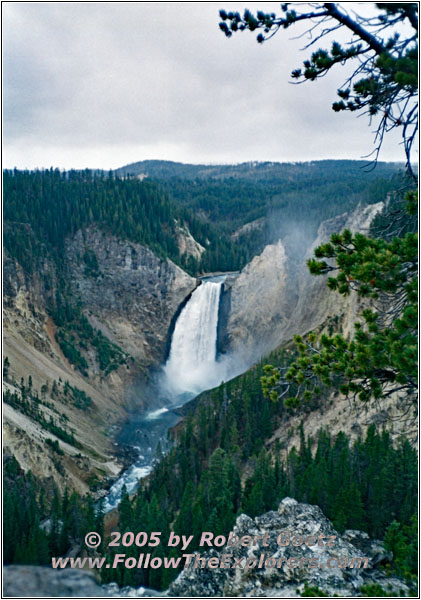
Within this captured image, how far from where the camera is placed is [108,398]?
5894 centimetres

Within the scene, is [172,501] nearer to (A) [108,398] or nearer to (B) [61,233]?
(A) [108,398]

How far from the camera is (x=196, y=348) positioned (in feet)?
223

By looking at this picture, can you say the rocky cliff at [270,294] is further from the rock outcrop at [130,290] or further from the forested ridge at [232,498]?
the forested ridge at [232,498]

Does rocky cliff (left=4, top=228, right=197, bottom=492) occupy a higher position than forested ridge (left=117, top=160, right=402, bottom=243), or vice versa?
forested ridge (left=117, top=160, right=402, bottom=243)

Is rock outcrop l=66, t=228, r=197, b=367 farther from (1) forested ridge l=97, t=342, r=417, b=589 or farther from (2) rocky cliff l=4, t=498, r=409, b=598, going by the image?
(2) rocky cliff l=4, t=498, r=409, b=598

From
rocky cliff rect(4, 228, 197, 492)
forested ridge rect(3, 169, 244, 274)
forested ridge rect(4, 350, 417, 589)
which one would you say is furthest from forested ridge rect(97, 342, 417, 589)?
forested ridge rect(3, 169, 244, 274)

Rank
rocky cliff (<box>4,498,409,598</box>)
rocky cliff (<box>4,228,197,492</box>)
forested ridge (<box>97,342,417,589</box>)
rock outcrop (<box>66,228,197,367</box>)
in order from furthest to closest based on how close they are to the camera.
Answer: rock outcrop (<box>66,228,197,367</box>) → rocky cliff (<box>4,228,197,492</box>) → forested ridge (<box>97,342,417,589</box>) → rocky cliff (<box>4,498,409,598</box>)

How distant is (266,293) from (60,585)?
61323mm

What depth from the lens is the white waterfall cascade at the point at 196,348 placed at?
6606 cm

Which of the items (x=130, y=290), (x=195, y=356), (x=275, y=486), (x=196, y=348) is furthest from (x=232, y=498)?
(x=130, y=290)

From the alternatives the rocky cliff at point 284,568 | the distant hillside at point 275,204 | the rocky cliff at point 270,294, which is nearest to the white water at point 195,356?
the rocky cliff at point 270,294

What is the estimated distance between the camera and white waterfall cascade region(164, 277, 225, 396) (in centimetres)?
6606

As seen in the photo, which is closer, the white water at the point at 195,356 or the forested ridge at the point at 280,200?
the white water at the point at 195,356

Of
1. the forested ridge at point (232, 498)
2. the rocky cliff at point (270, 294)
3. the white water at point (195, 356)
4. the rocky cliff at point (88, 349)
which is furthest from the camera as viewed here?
the white water at point (195, 356)
